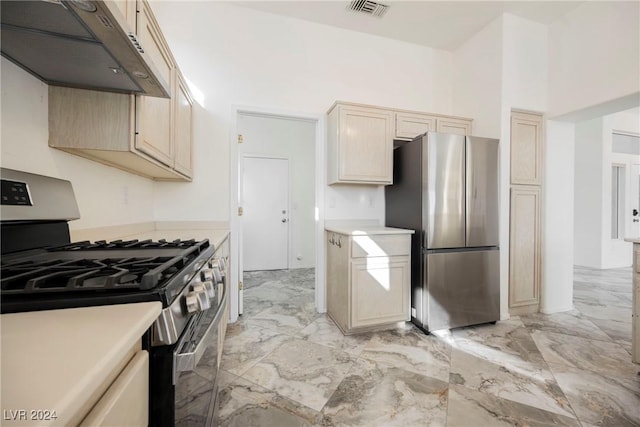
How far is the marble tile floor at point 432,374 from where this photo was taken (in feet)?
4.33

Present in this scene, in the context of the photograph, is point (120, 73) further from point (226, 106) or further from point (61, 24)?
point (226, 106)

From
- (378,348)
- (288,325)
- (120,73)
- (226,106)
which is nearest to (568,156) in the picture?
(378,348)

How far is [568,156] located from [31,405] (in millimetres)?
3797

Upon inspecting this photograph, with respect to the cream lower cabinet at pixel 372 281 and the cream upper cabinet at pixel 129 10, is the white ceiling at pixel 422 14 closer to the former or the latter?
the cream upper cabinet at pixel 129 10

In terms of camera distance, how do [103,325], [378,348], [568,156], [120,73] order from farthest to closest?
[568,156] < [378,348] < [120,73] < [103,325]

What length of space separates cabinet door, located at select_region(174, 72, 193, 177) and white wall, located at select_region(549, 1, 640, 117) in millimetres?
3396

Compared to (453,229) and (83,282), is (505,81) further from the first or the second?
(83,282)

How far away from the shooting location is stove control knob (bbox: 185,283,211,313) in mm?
701

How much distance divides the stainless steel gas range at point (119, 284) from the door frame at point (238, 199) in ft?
4.20

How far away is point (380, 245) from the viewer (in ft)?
7.13

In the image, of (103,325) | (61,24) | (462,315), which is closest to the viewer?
(103,325)

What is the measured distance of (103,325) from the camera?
0.45 metres

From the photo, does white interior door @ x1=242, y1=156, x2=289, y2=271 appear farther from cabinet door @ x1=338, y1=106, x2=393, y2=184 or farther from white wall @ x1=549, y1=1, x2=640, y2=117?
white wall @ x1=549, y1=1, x2=640, y2=117

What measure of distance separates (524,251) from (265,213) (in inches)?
136
